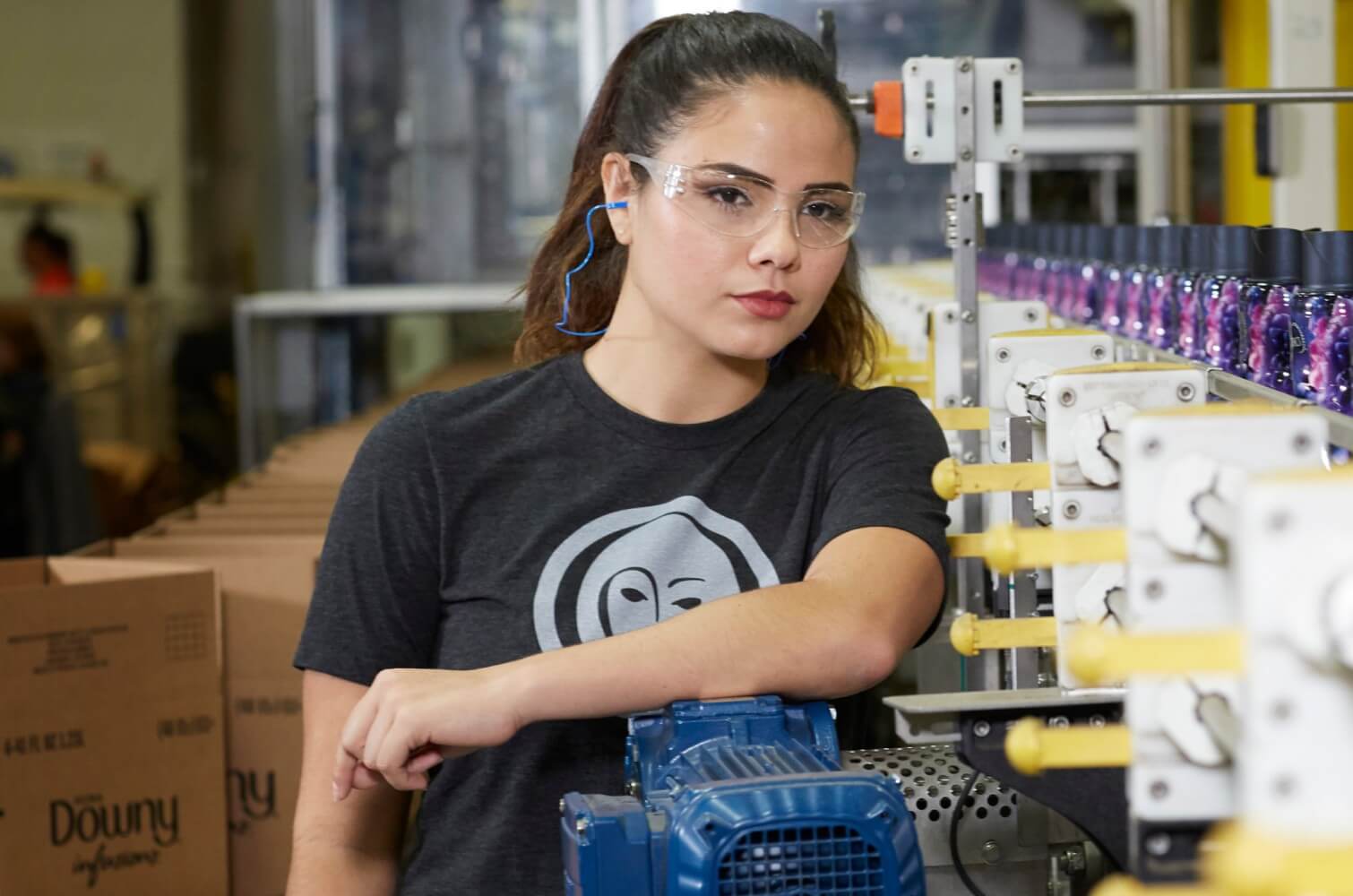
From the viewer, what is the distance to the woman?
141 cm

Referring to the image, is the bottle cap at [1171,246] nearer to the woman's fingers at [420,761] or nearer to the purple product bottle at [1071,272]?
the purple product bottle at [1071,272]

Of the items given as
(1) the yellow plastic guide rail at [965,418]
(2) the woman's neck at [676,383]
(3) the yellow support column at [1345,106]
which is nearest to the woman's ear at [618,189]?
(2) the woman's neck at [676,383]

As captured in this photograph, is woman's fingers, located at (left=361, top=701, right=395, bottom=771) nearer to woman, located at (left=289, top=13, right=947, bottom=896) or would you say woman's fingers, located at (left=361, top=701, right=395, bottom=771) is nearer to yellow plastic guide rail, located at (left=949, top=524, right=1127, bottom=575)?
woman, located at (left=289, top=13, right=947, bottom=896)

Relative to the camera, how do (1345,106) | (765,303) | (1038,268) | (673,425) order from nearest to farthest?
(765,303) → (673,425) → (1038,268) → (1345,106)

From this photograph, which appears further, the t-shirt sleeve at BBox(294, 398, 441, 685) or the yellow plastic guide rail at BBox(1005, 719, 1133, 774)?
the t-shirt sleeve at BBox(294, 398, 441, 685)

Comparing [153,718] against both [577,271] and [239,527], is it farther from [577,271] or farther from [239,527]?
[577,271]

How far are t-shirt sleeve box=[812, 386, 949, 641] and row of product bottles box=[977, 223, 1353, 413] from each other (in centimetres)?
26

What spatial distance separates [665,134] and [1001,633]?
60 cm

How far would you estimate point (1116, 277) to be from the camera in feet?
5.98

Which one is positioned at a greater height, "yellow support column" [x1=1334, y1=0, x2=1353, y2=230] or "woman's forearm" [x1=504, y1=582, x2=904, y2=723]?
"yellow support column" [x1=1334, y1=0, x2=1353, y2=230]

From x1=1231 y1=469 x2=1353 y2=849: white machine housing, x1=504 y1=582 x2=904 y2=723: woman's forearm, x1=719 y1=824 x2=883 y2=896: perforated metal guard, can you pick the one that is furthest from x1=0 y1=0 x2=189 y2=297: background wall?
x1=1231 y1=469 x2=1353 y2=849: white machine housing

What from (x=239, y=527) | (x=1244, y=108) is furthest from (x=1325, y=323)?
(x=1244, y=108)

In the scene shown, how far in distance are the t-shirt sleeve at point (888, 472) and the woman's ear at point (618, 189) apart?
A: 0.28m

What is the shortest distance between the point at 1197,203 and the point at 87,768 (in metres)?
4.95
